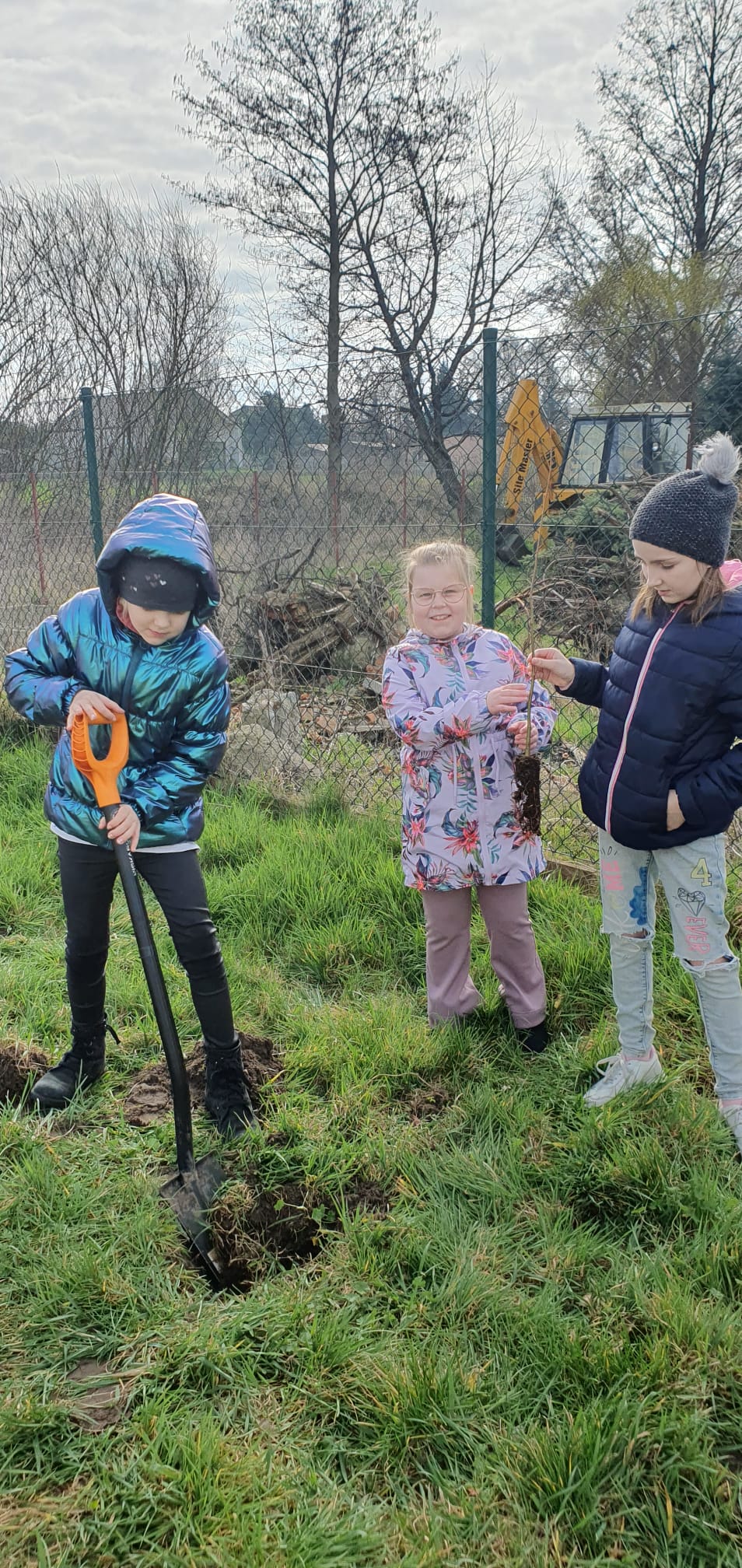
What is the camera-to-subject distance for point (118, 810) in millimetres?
2291

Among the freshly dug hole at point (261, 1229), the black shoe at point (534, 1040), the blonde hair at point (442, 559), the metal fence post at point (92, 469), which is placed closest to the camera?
the freshly dug hole at point (261, 1229)

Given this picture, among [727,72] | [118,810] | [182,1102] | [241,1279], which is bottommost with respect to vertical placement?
[241,1279]

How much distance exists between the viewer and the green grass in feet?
5.16

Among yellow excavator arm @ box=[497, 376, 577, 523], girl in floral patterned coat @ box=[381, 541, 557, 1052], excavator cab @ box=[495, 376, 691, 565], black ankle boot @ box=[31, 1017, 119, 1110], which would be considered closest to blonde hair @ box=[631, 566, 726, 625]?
girl in floral patterned coat @ box=[381, 541, 557, 1052]

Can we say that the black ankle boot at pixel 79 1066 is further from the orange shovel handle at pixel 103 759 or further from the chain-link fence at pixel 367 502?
the chain-link fence at pixel 367 502

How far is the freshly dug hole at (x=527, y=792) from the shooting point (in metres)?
2.57

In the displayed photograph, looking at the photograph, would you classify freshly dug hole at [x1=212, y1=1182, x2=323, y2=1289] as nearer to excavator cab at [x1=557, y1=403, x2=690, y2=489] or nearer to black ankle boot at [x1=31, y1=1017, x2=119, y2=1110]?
black ankle boot at [x1=31, y1=1017, x2=119, y2=1110]

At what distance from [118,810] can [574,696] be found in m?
1.23

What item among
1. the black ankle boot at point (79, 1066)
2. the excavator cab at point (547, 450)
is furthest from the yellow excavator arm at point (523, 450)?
the black ankle boot at point (79, 1066)

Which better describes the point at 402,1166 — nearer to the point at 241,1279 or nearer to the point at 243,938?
the point at 241,1279

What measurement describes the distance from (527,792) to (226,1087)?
1.14 m

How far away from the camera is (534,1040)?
285 cm

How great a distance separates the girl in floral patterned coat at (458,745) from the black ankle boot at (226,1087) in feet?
2.33

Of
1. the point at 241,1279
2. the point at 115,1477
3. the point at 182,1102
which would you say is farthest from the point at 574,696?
the point at 115,1477
